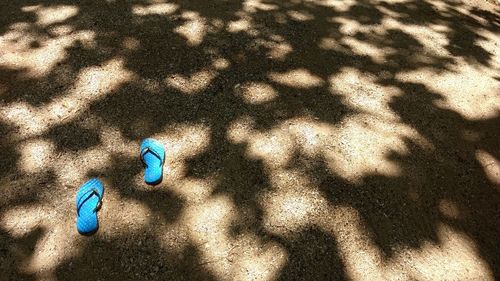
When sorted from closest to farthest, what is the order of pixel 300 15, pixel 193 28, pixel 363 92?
1. pixel 363 92
2. pixel 193 28
3. pixel 300 15

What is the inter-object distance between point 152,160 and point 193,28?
1.82 meters

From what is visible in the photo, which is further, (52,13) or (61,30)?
(52,13)

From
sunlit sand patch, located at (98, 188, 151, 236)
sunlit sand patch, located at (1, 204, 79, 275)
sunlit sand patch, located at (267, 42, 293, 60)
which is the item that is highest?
sunlit sand patch, located at (267, 42, 293, 60)

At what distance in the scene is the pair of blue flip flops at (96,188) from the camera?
2.52 meters

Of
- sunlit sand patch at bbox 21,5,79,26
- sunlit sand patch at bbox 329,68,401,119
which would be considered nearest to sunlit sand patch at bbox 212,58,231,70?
→ sunlit sand patch at bbox 329,68,401,119

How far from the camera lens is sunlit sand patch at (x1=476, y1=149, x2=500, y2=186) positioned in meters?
3.04

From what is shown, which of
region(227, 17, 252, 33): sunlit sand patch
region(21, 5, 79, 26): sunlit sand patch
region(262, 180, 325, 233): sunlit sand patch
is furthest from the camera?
region(227, 17, 252, 33): sunlit sand patch

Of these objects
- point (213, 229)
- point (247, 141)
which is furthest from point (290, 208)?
point (247, 141)

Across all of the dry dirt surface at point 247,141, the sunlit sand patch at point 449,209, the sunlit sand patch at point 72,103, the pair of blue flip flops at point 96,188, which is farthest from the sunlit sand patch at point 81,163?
the sunlit sand patch at point 449,209

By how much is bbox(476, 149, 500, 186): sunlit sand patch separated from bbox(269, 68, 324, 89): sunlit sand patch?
1528 millimetres

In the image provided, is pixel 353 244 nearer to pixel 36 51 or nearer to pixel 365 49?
pixel 365 49

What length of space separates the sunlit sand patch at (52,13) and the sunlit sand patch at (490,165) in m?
4.28

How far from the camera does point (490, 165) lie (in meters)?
3.13

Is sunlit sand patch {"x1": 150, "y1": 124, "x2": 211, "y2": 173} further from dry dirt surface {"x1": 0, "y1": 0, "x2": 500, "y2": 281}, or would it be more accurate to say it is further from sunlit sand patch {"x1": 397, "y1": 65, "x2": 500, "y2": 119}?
sunlit sand patch {"x1": 397, "y1": 65, "x2": 500, "y2": 119}
